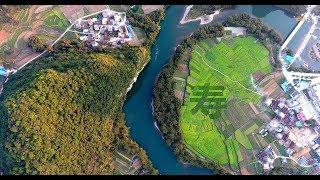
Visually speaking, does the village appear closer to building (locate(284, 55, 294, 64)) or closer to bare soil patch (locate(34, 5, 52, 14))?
building (locate(284, 55, 294, 64))

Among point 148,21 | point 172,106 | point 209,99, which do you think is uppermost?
point 148,21

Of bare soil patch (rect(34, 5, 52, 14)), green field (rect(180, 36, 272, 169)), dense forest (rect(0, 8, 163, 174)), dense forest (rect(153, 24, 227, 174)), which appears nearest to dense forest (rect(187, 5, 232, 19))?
dense forest (rect(153, 24, 227, 174))

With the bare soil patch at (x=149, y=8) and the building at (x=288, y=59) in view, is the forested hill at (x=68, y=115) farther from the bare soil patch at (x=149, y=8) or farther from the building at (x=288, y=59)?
the building at (x=288, y=59)

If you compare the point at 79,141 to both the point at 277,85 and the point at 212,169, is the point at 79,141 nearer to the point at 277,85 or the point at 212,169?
the point at 212,169

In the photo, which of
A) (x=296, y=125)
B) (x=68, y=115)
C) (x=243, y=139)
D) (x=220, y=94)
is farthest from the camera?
(x=220, y=94)

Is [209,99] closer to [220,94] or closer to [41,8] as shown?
[220,94]

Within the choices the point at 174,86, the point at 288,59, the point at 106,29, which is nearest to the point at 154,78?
the point at 174,86

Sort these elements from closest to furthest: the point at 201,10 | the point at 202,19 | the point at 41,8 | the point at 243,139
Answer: the point at 243,139, the point at 41,8, the point at 202,19, the point at 201,10
